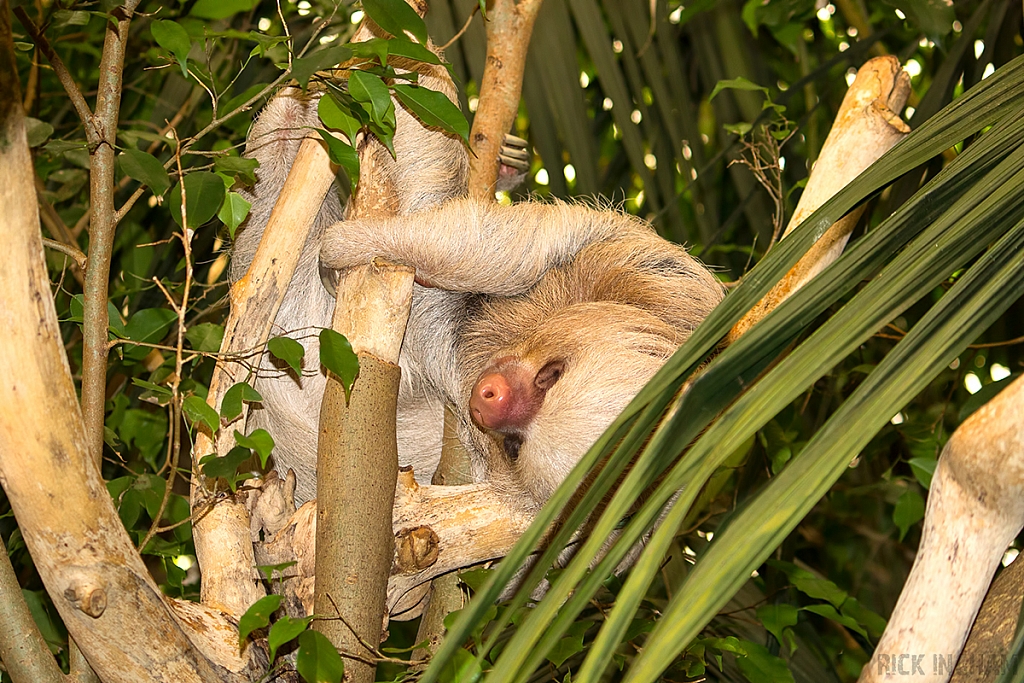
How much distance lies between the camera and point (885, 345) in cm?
293

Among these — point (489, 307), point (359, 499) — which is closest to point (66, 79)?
point (359, 499)

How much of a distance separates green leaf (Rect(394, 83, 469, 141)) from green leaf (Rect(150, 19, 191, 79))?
31cm

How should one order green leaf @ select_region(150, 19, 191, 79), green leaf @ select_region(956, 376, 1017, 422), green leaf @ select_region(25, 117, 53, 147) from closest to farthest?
green leaf @ select_region(150, 19, 191, 79), green leaf @ select_region(956, 376, 1017, 422), green leaf @ select_region(25, 117, 53, 147)

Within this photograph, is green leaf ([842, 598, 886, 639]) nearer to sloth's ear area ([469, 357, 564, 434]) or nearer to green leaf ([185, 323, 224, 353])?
sloth's ear area ([469, 357, 564, 434])

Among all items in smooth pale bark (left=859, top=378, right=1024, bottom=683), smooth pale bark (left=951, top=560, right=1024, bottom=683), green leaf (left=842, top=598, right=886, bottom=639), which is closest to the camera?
smooth pale bark (left=859, top=378, right=1024, bottom=683)

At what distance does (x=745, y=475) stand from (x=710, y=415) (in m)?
1.82

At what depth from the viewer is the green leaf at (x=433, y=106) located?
1425 millimetres

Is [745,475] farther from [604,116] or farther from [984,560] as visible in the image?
[984,560]

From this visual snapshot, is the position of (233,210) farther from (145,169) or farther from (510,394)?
(510,394)

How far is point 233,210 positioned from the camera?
150 cm

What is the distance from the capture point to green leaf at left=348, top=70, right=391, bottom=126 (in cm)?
132

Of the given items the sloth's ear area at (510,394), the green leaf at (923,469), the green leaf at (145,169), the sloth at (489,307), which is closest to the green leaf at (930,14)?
the sloth at (489,307)

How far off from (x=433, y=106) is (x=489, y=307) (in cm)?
79

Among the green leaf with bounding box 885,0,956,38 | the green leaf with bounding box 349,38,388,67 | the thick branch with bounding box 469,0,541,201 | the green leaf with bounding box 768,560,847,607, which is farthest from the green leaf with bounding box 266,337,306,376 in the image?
the green leaf with bounding box 885,0,956,38
